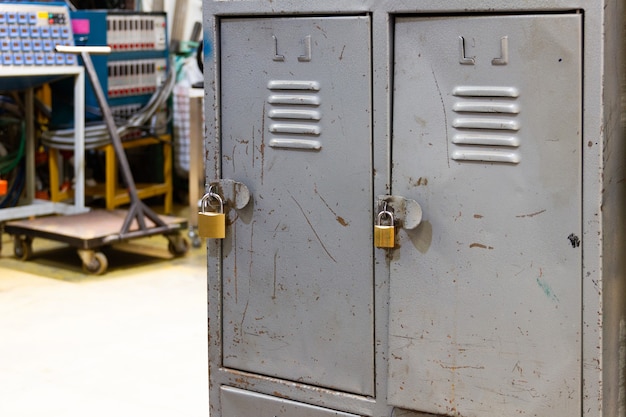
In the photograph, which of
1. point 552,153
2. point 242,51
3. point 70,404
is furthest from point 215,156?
point 70,404

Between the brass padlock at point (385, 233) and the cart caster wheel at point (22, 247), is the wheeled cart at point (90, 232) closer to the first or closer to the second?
the cart caster wheel at point (22, 247)

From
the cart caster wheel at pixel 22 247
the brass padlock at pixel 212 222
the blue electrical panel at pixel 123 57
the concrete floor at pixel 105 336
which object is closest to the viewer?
the brass padlock at pixel 212 222

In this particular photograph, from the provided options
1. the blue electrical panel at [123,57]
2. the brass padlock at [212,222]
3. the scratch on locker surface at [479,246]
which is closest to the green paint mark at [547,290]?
the scratch on locker surface at [479,246]

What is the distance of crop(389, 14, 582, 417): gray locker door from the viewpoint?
1.53 m

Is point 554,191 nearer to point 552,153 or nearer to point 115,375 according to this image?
point 552,153

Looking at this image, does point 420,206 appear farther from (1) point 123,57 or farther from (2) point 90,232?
(1) point 123,57

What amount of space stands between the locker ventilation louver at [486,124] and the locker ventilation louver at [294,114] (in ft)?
0.88

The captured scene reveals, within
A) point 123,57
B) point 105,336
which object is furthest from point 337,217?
point 123,57

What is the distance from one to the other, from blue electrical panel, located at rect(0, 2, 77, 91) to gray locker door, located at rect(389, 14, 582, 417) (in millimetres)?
2863

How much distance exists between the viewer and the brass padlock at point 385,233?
1658 millimetres

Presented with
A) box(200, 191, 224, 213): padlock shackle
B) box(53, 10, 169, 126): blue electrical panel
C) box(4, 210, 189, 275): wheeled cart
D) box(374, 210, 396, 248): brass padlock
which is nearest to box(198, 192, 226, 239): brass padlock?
box(200, 191, 224, 213): padlock shackle

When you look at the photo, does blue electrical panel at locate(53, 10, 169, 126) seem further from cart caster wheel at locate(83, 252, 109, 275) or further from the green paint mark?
the green paint mark

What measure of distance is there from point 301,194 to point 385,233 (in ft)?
0.65

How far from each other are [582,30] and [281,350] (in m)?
0.81
